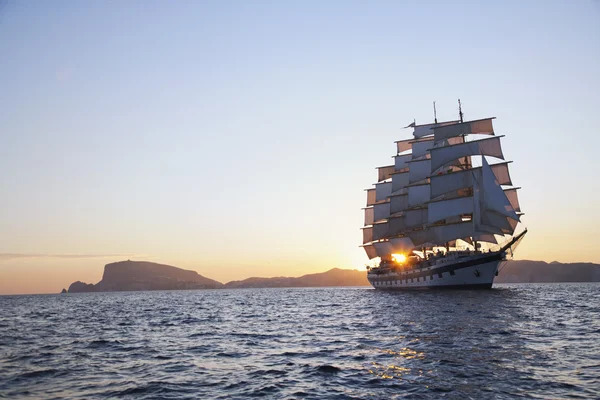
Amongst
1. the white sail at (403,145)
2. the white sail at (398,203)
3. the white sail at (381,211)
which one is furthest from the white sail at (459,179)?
the white sail at (403,145)

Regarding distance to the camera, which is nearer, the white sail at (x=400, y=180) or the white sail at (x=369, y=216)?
the white sail at (x=400, y=180)

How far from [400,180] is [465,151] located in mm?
23213

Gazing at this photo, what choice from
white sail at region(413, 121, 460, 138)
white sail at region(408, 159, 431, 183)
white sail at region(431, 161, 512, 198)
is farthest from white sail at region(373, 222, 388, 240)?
white sail at region(431, 161, 512, 198)

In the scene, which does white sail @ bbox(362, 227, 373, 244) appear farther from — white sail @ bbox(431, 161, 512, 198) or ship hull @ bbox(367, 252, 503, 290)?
white sail @ bbox(431, 161, 512, 198)

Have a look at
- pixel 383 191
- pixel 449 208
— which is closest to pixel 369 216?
pixel 383 191

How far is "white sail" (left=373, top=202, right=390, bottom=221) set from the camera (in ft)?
381

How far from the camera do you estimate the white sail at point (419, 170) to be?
10138cm

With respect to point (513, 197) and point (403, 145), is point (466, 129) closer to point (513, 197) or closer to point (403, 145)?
point (513, 197)

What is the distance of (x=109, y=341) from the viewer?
2902 centimetres

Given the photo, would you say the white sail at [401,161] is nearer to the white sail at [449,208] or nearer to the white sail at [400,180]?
the white sail at [400,180]

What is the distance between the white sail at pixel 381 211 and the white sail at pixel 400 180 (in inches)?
260

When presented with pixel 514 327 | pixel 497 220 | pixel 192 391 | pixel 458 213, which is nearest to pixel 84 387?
pixel 192 391

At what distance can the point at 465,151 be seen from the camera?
8919 centimetres

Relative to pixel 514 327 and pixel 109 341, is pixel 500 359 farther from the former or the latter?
pixel 109 341
